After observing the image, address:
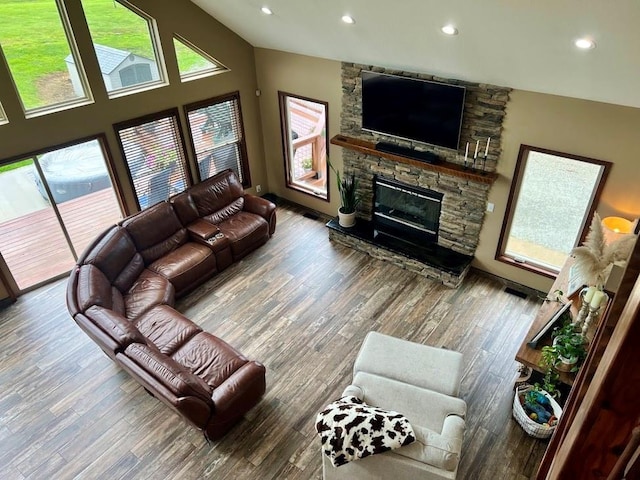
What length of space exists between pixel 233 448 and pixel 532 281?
4.18 meters

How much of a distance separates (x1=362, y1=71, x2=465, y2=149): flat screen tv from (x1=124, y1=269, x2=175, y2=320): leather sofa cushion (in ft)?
11.5

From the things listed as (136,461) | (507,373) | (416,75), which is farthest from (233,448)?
(416,75)

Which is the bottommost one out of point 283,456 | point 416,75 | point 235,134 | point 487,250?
point 283,456

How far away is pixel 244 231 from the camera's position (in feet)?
22.0

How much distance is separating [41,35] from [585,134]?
20.4ft

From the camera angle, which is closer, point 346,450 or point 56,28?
point 346,450

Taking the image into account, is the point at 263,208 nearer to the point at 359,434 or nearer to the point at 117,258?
the point at 117,258

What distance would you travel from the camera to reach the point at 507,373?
4922 millimetres

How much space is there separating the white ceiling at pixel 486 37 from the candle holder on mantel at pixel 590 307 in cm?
185

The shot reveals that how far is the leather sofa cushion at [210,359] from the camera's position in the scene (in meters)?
4.47

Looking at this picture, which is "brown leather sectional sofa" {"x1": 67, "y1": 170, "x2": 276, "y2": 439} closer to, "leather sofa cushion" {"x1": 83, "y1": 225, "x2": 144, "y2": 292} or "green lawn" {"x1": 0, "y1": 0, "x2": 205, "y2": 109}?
"leather sofa cushion" {"x1": 83, "y1": 225, "x2": 144, "y2": 292}

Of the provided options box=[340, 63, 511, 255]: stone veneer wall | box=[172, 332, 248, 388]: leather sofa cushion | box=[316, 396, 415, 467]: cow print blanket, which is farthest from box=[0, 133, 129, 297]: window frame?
box=[316, 396, 415, 467]: cow print blanket

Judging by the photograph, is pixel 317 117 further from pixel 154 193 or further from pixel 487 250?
pixel 487 250

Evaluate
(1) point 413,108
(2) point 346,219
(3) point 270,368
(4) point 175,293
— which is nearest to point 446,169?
(1) point 413,108
